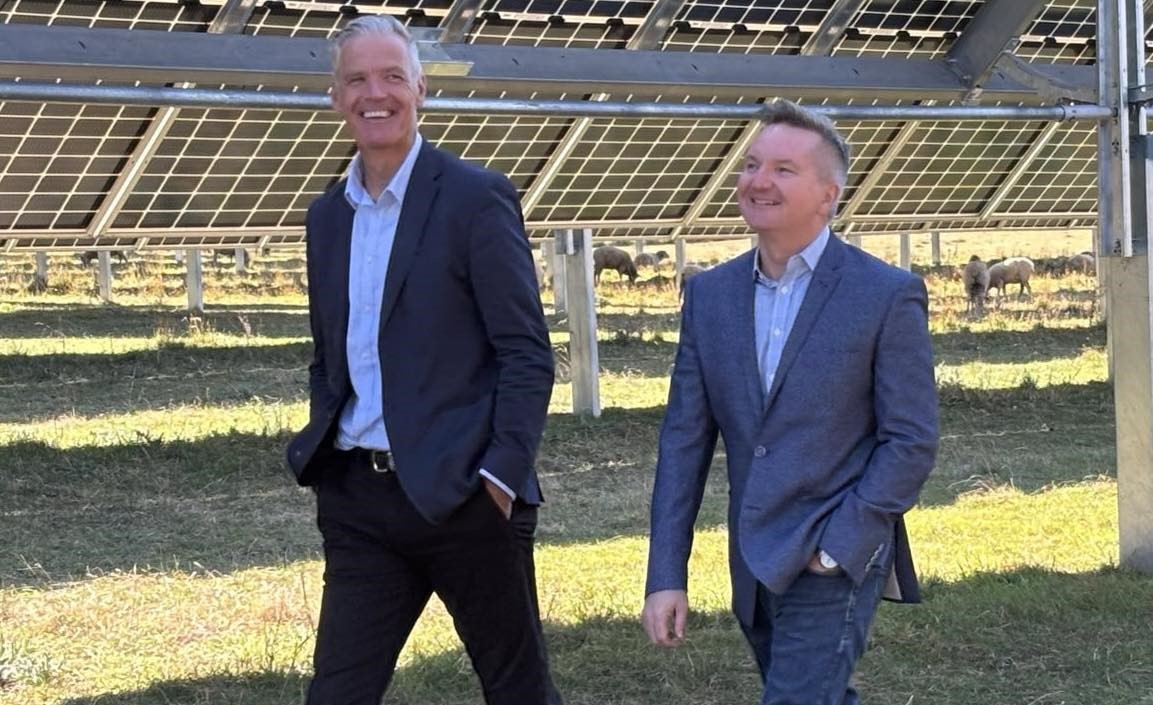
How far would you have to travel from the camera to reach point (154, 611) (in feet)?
23.2

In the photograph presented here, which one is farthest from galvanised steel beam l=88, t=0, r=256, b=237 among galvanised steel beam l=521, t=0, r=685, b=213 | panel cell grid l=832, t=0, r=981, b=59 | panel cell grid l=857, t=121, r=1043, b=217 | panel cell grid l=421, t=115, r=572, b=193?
panel cell grid l=857, t=121, r=1043, b=217

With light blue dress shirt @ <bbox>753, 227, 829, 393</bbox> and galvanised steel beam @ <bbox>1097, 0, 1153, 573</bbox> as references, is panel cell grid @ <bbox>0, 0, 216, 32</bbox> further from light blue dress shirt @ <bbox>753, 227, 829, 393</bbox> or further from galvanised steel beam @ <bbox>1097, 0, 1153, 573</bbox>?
light blue dress shirt @ <bbox>753, 227, 829, 393</bbox>

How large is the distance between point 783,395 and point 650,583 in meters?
0.49

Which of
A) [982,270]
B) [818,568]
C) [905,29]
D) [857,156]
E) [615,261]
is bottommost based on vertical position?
[818,568]

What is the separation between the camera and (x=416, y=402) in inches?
148

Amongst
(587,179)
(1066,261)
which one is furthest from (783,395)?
(1066,261)

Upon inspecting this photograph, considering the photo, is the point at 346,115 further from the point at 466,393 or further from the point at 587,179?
the point at 587,179

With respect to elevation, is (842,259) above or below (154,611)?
above

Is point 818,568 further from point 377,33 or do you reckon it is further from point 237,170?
point 237,170

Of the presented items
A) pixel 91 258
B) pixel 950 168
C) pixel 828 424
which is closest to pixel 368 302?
pixel 828 424

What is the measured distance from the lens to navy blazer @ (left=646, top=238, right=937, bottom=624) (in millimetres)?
3592

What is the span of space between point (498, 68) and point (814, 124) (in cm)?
417

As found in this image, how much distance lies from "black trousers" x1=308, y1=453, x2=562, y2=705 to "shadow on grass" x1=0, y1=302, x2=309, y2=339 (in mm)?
15580

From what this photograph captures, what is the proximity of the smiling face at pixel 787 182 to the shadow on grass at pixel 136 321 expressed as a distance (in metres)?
16.0
